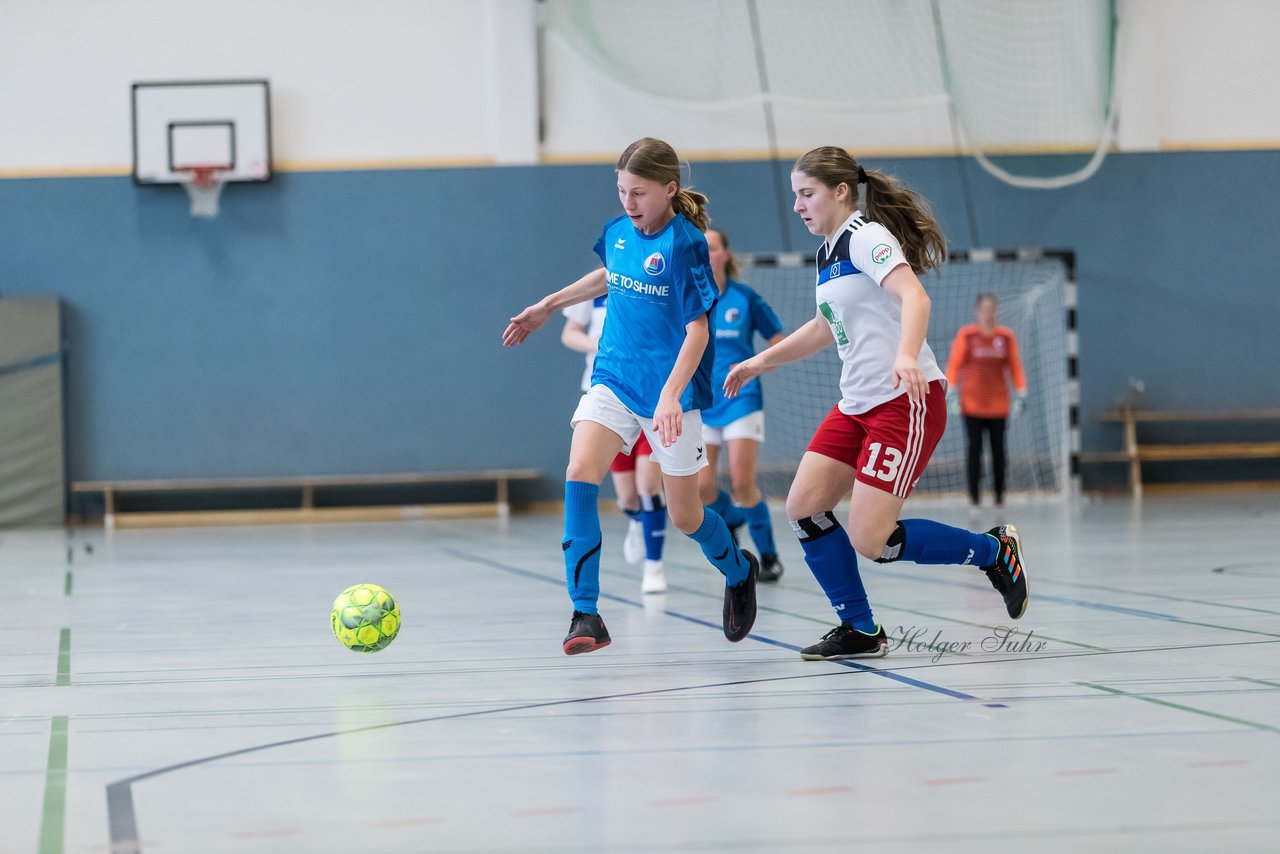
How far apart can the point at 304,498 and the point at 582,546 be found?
34.2 feet

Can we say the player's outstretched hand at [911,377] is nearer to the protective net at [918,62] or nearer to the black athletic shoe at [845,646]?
the black athletic shoe at [845,646]

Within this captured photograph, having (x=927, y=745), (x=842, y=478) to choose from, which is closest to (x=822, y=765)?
(x=927, y=745)

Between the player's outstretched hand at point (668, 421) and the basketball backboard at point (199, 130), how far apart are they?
10.8m

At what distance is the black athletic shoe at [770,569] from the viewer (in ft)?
23.5

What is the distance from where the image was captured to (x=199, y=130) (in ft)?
46.2

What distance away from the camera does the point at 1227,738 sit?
3178 mm

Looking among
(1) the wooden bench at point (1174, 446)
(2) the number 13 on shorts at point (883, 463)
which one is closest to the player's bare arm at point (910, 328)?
(2) the number 13 on shorts at point (883, 463)

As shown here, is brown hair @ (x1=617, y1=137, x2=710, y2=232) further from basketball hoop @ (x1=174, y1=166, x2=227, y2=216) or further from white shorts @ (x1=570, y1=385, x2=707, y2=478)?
basketball hoop @ (x1=174, y1=166, x2=227, y2=216)

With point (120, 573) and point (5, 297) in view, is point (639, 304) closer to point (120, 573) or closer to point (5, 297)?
point (120, 573)

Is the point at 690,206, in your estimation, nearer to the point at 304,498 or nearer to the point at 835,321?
the point at 835,321

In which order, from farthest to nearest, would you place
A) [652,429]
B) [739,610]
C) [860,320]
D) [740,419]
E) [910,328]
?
[740,419], [739,610], [652,429], [860,320], [910,328]

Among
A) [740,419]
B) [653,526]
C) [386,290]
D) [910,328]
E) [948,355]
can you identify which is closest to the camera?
[910,328]

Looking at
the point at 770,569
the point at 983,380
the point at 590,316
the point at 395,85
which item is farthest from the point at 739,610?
the point at 395,85

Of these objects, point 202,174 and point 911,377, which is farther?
point 202,174
